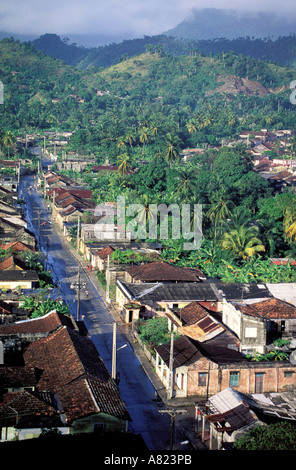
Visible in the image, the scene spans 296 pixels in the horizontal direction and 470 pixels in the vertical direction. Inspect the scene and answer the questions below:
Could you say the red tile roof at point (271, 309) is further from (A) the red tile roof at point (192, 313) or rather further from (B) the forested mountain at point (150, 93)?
(B) the forested mountain at point (150, 93)

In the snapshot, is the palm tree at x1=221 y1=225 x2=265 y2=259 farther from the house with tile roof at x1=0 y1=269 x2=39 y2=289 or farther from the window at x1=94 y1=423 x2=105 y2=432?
the window at x1=94 y1=423 x2=105 y2=432

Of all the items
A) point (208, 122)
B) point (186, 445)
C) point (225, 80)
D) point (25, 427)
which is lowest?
point (186, 445)

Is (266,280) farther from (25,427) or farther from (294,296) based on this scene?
(25,427)

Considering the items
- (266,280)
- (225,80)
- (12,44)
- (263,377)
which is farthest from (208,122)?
(263,377)

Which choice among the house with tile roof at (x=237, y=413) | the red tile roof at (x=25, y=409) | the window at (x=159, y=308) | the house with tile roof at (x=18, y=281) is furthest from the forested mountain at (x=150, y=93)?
the red tile roof at (x=25, y=409)

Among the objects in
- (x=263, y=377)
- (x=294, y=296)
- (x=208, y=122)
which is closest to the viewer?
(x=263, y=377)

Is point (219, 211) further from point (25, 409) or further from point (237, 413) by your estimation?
point (25, 409)

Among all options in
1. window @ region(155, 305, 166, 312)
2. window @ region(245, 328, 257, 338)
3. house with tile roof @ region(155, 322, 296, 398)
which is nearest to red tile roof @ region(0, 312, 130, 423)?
house with tile roof @ region(155, 322, 296, 398)
